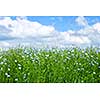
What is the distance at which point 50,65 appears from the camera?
4.78 m

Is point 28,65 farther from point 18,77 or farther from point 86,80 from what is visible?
point 86,80

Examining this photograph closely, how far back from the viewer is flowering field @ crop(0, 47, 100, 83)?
473cm

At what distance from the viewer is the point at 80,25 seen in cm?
475

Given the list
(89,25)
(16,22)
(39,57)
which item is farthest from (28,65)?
(89,25)

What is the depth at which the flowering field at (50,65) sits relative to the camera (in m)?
4.73

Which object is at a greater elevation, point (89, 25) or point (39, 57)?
point (89, 25)
